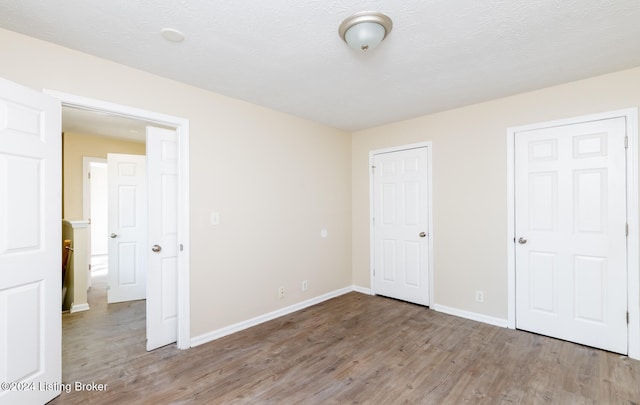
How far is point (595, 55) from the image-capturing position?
229 centimetres

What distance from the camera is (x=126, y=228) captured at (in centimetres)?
423

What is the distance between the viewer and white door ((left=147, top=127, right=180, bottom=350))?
276 cm

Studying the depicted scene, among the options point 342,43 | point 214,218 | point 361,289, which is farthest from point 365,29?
point 361,289

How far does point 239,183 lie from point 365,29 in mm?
2021

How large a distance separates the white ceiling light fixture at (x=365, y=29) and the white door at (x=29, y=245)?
2076 mm

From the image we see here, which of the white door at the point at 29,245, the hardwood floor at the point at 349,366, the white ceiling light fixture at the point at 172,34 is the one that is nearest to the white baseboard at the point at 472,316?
the hardwood floor at the point at 349,366

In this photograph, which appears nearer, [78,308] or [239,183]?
[239,183]

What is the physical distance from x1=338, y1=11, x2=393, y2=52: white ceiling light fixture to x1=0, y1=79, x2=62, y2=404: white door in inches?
81.7

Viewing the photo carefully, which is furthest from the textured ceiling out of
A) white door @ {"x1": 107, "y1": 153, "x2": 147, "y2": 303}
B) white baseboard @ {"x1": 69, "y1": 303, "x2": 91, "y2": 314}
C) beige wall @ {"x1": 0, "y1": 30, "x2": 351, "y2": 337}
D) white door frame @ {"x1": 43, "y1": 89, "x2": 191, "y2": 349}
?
white baseboard @ {"x1": 69, "y1": 303, "x2": 91, "y2": 314}

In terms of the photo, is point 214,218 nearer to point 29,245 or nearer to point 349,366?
point 29,245

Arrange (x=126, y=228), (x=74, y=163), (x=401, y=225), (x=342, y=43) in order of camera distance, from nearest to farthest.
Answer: (x=342, y=43) < (x=401, y=225) < (x=126, y=228) < (x=74, y=163)

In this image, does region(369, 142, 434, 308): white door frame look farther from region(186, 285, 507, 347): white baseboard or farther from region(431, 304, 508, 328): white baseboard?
region(186, 285, 507, 347): white baseboard

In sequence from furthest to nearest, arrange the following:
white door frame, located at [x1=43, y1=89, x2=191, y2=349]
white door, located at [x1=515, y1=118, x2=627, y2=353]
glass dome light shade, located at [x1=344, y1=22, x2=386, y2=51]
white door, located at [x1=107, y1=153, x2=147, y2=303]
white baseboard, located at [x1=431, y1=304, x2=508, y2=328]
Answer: white door, located at [x1=107, y1=153, x2=147, y2=303] → white baseboard, located at [x1=431, y1=304, x2=508, y2=328] → white door frame, located at [x1=43, y1=89, x2=191, y2=349] → white door, located at [x1=515, y1=118, x2=627, y2=353] → glass dome light shade, located at [x1=344, y1=22, x2=386, y2=51]

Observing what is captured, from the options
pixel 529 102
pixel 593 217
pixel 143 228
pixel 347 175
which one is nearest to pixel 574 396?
pixel 593 217
